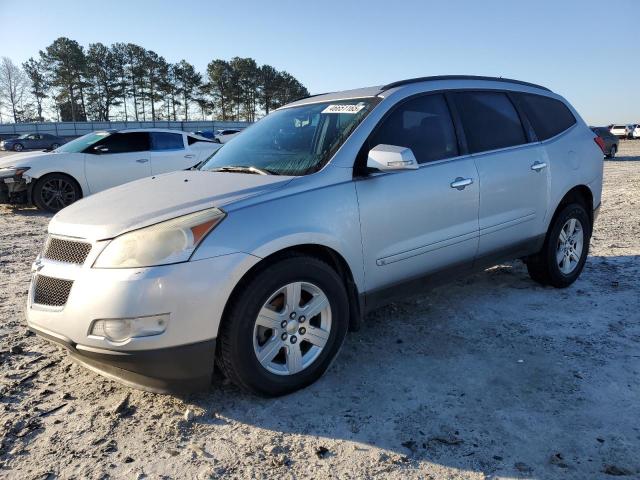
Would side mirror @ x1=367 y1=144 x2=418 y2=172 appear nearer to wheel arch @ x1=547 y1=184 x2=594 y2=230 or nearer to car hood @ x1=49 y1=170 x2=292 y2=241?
car hood @ x1=49 y1=170 x2=292 y2=241

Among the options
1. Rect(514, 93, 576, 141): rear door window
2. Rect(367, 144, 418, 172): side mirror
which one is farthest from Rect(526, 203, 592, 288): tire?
Rect(367, 144, 418, 172): side mirror

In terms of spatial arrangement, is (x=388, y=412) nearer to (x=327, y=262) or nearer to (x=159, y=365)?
(x=327, y=262)

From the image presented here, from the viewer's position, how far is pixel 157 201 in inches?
116

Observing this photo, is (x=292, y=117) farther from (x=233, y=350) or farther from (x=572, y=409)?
(x=572, y=409)

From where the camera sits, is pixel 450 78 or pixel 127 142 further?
pixel 127 142

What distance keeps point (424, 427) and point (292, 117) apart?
2.43 metres

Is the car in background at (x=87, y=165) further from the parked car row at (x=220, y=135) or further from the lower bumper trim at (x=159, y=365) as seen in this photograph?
the lower bumper trim at (x=159, y=365)

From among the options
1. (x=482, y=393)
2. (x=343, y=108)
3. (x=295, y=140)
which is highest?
(x=343, y=108)

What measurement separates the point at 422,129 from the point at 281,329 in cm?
181

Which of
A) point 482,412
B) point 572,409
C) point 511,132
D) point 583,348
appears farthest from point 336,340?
point 511,132

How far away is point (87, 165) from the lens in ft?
30.4

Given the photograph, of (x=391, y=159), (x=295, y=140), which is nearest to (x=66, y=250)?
(x=295, y=140)

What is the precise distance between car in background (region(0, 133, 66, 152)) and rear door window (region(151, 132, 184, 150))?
30.6 m

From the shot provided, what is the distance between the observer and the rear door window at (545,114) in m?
4.51
